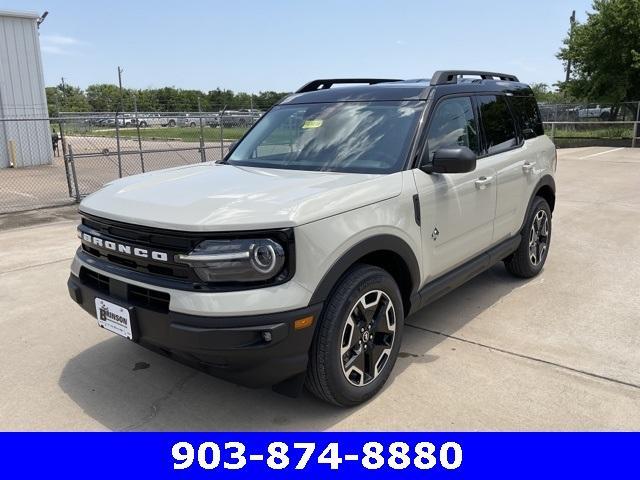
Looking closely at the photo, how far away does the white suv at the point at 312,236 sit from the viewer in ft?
8.70

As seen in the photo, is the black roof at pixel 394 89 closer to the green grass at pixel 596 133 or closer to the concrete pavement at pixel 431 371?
the concrete pavement at pixel 431 371

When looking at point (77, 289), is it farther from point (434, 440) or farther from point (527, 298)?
point (527, 298)

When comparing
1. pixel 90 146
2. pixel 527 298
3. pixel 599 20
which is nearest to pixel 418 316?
pixel 527 298

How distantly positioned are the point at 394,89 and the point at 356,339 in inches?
73.2

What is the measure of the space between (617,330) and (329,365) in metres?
2.57

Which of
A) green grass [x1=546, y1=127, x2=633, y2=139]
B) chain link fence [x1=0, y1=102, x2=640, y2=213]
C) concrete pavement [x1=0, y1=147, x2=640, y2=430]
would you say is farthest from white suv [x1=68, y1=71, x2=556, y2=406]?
green grass [x1=546, y1=127, x2=633, y2=139]

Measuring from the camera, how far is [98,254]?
326 centimetres

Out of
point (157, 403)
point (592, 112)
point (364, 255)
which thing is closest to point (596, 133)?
point (592, 112)

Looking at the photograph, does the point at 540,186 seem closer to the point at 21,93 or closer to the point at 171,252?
the point at 171,252

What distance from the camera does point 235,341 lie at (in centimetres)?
261

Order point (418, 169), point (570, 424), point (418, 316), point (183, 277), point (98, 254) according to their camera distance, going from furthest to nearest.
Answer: point (418, 316) → point (418, 169) → point (98, 254) → point (570, 424) → point (183, 277)

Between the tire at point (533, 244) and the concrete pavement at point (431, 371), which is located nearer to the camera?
the concrete pavement at point (431, 371)

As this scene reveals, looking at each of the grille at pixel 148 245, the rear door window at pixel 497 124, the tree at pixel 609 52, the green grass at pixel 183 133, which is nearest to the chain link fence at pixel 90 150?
the green grass at pixel 183 133

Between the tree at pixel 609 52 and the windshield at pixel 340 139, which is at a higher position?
the tree at pixel 609 52
